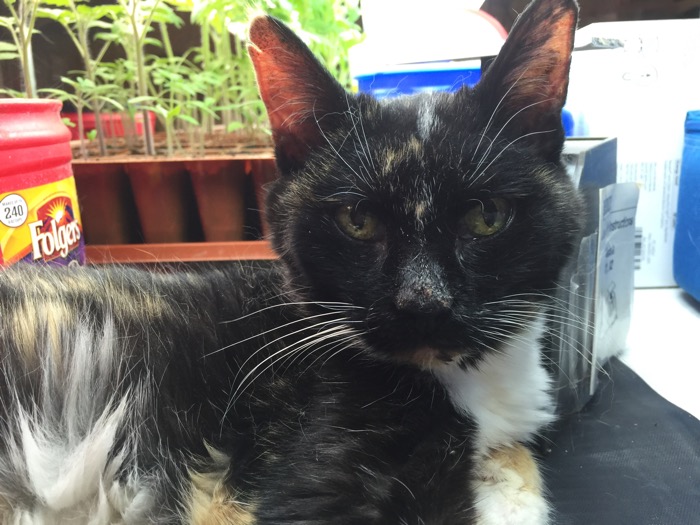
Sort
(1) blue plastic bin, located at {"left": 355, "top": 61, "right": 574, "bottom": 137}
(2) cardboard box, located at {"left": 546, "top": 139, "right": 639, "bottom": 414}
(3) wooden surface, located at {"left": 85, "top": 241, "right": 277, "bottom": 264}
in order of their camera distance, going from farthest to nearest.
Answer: (3) wooden surface, located at {"left": 85, "top": 241, "right": 277, "bottom": 264} → (1) blue plastic bin, located at {"left": 355, "top": 61, "right": 574, "bottom": 137} → (2) cardboard box, located at {"left": 546, "top": 139, "right": 639, "bottom": 414}

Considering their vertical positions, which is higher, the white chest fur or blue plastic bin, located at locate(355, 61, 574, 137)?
blue plastic bin, located at locate(355, 61, 574, 137)

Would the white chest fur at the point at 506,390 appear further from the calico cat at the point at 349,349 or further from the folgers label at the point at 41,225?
the folgers label at the point at 41,225

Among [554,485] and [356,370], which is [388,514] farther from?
[554,485]

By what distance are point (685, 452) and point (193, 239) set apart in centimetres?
120

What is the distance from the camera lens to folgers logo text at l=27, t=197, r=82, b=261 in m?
1.09

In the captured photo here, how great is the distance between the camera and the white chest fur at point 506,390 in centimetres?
71

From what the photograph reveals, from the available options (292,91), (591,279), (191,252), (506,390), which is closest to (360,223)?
(292,91)

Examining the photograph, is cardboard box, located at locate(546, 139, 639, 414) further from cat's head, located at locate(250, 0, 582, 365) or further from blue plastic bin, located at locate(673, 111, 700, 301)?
blue plastic bin, located at locate(673, 111, 700, 301)

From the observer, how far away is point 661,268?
1.47 m

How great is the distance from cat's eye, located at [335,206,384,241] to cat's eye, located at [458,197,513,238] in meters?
0.10

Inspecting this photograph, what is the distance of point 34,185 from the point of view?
1065 mm

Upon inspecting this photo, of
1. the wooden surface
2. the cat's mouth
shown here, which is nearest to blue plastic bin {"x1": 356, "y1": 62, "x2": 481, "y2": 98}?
the wooden surface

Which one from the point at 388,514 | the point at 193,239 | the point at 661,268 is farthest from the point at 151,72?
the point at 661,268

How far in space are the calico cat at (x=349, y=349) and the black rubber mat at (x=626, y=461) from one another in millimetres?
93
